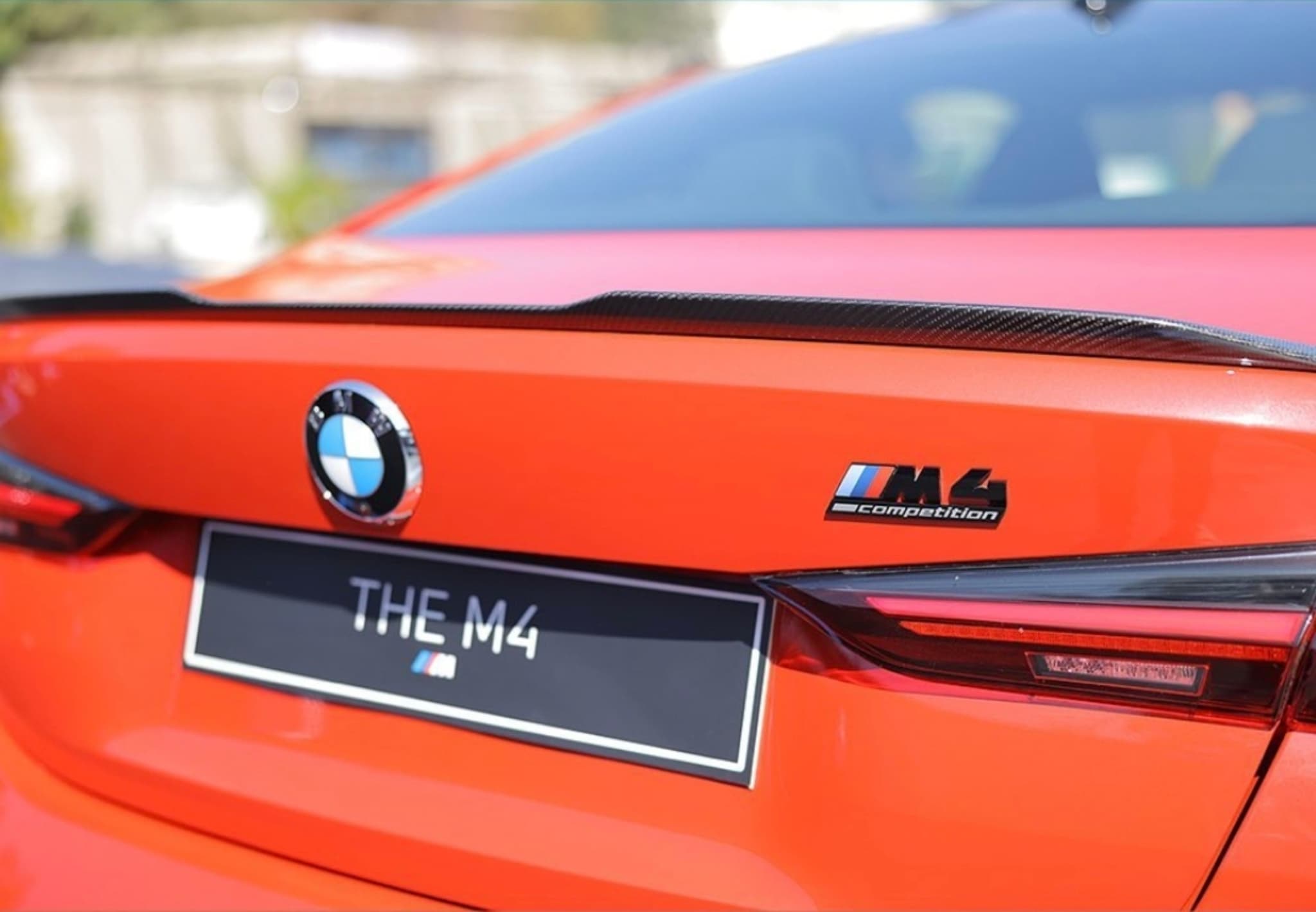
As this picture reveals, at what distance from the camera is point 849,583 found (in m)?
1.09

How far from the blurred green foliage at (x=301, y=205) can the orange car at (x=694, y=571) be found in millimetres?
15259

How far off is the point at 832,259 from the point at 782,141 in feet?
2.36

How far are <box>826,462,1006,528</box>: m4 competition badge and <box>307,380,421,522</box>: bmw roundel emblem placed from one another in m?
0.40

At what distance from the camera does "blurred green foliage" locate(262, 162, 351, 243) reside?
1636 cm

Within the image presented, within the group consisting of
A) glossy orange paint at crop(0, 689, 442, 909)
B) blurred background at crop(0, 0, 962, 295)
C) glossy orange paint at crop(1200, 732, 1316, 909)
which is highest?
blurred background at crop(0, 0, 962, 295)

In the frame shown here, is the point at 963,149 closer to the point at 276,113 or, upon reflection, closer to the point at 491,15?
the point at 276,113

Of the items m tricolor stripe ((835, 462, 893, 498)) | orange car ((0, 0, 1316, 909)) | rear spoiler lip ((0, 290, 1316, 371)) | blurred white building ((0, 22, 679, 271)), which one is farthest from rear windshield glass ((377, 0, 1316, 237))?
blurred white building ((0, 22, 679, 271))

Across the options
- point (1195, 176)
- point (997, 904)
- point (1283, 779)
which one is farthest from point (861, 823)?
point (1195, 176)

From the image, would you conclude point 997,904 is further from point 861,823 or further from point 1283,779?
point 1283,779

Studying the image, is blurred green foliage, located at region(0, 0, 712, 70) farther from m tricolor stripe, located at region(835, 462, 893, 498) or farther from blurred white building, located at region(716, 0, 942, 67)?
m tricolor stripe, located at region(835, 462, 893, 498)

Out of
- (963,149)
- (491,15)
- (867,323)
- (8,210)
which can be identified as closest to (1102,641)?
(867,323)

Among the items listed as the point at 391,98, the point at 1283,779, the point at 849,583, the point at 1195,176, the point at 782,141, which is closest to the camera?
the point at 1283,779

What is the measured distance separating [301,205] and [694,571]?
53.4 feet

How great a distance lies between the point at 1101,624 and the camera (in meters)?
1.02
